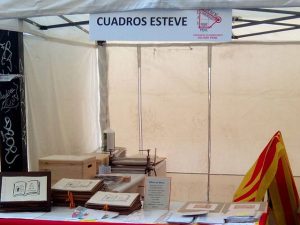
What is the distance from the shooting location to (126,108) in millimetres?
5770

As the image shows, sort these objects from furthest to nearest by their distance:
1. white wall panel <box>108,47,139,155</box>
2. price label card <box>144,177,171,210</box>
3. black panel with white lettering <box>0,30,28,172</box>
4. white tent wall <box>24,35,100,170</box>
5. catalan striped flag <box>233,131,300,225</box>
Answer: white wall panel <box>108,47,139,155</box>
white tent wall <box>24,35,100,170</box>
black panel with white lettering <box>0,30,28,172</box>
catalan striped flag <box>233,131,300,225</box>
price label card <box>144,177,171,210</box>

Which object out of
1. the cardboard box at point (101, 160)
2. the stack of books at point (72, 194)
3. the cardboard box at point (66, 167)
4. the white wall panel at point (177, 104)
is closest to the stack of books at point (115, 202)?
the stack of books at point (72, 194)

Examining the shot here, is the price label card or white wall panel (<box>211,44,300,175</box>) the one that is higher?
white wall panel (<box>211,44,300,175</box>)

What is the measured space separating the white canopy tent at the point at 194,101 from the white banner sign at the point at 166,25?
2218 millimetres

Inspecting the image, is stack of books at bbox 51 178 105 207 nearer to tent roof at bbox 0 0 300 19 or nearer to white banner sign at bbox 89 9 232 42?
white banner sign at bbox 89 9 232 42

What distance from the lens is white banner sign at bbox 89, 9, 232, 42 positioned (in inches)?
96.4

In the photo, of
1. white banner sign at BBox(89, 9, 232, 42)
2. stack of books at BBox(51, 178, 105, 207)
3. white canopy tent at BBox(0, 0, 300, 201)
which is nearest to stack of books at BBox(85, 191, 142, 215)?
stack of books at BBox(51, 178, 105, 207)

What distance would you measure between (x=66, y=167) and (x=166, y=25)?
4.97 ft

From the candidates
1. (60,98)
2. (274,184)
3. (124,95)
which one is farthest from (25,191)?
(124,95)

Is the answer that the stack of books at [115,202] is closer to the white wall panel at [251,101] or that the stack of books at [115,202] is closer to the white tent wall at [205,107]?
the white tent wall at [205,107]

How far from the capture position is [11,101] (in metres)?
3.22

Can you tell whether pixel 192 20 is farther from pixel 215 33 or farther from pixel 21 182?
pixel 21 182

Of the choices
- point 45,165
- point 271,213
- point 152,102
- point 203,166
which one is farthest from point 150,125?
point 271,213

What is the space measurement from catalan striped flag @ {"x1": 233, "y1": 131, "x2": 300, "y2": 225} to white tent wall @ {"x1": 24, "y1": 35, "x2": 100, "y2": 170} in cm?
180
